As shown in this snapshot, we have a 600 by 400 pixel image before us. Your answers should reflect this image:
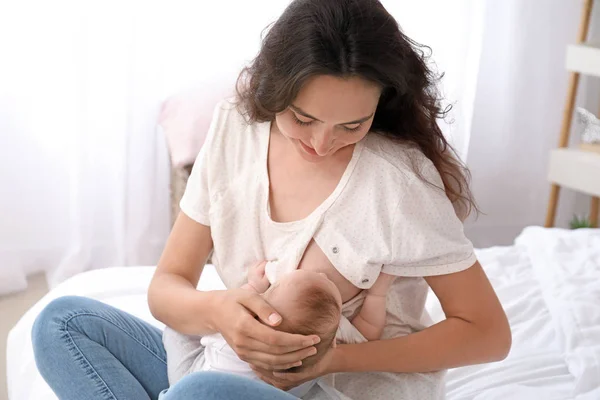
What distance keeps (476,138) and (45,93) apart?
1758 mm

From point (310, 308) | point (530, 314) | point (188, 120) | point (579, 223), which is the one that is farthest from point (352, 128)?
point (579, 223)

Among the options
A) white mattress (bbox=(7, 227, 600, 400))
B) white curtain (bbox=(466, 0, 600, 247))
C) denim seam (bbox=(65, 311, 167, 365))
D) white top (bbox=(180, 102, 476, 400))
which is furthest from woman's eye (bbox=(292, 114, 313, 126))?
white curtain (bbox=(466, 0, 600, 247))

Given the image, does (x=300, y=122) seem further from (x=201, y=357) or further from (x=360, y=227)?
(x=201, y=357)

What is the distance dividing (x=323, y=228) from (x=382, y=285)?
0.45 feet

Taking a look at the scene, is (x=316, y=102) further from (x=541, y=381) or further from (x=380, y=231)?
(x=541, y=381)

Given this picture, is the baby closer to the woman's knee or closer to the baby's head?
the baby's head

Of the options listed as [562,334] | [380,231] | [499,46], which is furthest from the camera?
[499,46]

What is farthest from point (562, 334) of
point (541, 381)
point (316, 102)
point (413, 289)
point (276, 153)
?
point (316, 102)

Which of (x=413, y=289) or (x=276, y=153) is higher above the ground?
(x=276, y=153)

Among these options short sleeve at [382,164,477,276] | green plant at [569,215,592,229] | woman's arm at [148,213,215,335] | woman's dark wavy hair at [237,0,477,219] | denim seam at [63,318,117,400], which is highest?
woman's dark wavy hair at [237,0,477,219]

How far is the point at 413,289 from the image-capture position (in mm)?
1531

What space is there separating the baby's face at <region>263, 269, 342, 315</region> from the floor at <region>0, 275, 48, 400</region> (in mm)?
1483

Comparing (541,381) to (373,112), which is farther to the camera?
(541,381)

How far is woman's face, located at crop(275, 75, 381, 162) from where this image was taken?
1.34 meters
